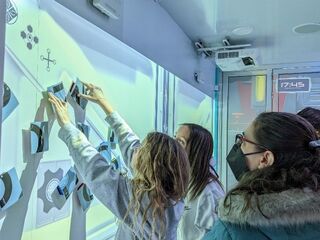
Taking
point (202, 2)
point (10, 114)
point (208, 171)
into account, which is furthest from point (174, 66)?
point (10, 114)

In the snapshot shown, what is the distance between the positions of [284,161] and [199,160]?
995 mm

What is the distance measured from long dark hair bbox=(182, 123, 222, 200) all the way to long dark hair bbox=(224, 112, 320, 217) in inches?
35.9

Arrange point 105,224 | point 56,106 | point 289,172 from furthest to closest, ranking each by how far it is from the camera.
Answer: point 105,224 < point 56,106 < point 289,172

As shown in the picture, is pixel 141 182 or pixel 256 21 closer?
pixel 141 182

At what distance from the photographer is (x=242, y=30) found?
3.37m

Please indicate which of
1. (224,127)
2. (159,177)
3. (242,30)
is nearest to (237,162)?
(159,177)

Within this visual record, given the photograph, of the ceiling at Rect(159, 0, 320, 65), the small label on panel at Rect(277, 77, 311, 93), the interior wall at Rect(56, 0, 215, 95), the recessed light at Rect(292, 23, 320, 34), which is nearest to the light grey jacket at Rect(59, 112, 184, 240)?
the interior wall at Rect(56, 0, 215, 95)

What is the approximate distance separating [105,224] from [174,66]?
1665 millimetres

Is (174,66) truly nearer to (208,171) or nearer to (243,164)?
(208,171)

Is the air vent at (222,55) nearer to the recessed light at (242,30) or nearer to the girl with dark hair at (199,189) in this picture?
the recessed light at (242,30)

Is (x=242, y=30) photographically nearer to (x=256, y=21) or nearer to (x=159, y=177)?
(x=256, y=21)

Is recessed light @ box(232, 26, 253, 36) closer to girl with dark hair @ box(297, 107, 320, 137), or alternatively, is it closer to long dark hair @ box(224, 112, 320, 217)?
girl with dark hair @ box(297, 107, 320, 137)

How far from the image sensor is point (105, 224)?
1.87 metres

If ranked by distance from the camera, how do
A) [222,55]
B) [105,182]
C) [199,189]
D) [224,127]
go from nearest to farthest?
[105,182] < [199,189] < [222,55] < [224,127]
